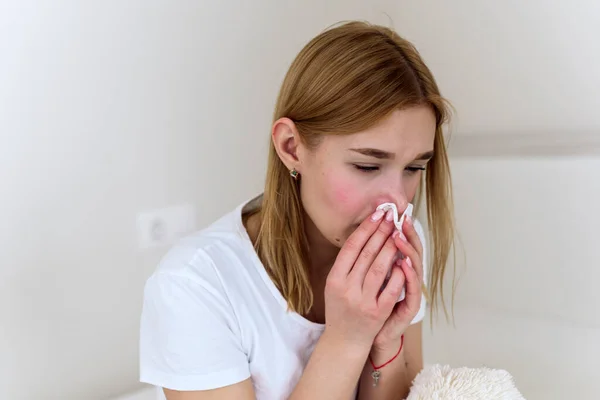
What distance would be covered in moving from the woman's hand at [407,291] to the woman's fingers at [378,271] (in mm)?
19

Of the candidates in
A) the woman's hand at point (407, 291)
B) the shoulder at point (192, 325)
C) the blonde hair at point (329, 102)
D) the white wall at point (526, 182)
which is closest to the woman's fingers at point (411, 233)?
the woman's hand at point (407, 291)

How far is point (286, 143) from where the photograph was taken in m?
0.79

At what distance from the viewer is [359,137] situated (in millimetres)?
714

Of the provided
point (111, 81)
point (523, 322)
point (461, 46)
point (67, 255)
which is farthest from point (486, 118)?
point (67, 255)

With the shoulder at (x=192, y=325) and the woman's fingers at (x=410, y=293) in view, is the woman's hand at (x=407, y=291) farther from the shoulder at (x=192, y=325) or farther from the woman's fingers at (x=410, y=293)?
the shoulder at (x=192, y=325)

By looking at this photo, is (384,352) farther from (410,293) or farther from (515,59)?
(515,59)

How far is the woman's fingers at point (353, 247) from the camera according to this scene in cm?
73

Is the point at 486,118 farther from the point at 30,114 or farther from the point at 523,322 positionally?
the point at 30,114

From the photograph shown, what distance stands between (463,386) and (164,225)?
23.9 inches

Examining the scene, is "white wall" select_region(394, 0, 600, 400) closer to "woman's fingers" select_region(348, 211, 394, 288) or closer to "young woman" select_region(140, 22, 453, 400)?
"young woman" select_region(140, 22, 453, 400)

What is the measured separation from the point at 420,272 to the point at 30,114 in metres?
0.65

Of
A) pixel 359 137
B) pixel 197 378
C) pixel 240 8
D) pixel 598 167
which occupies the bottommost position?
pixel 197 378

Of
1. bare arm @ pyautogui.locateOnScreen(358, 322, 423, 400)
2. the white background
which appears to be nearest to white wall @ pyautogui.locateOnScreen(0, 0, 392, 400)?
the white background

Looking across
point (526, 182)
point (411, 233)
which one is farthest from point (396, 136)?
point (526, 182)
